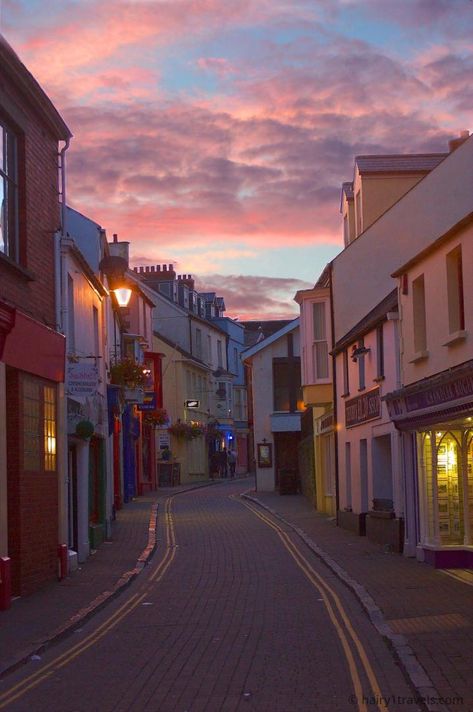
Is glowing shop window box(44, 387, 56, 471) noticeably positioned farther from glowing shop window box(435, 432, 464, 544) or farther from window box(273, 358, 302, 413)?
window box(273, 358, 302, 413)

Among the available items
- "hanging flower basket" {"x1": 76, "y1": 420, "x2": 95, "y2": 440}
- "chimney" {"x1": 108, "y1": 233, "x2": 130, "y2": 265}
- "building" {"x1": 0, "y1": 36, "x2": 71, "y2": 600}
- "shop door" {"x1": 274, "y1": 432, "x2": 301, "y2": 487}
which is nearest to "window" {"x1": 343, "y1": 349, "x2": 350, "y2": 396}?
"hanging flower basket" {"x1": 76, "y1": 420, "x2": 95, "y2": 440}

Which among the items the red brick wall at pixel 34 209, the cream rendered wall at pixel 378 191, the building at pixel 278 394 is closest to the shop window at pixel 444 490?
the red brick wall at pixel 34 209

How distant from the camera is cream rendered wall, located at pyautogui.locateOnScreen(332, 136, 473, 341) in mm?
18062

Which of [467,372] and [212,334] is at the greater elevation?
[212,334]

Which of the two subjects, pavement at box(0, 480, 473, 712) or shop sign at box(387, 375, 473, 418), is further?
shop sign at box(387, 375, 473, 418)

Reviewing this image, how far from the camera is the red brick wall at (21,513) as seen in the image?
1546 centimetres

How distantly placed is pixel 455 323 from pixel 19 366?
6.89 meters

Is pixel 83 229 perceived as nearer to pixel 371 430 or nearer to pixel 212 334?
pixel 371 430

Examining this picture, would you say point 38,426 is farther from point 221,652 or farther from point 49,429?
point 221,652

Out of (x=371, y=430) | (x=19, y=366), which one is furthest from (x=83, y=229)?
(x=19, y=366)

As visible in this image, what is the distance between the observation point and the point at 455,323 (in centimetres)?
1744

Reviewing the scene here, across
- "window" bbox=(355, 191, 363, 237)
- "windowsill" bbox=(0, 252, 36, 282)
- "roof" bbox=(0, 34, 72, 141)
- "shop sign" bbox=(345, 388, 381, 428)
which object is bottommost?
"shop sign" bbox=(345, 388, 381, 428)

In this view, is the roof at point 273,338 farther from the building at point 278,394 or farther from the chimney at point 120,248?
the chimney at point 120,248

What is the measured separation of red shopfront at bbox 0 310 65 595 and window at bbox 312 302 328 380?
14.8 m
